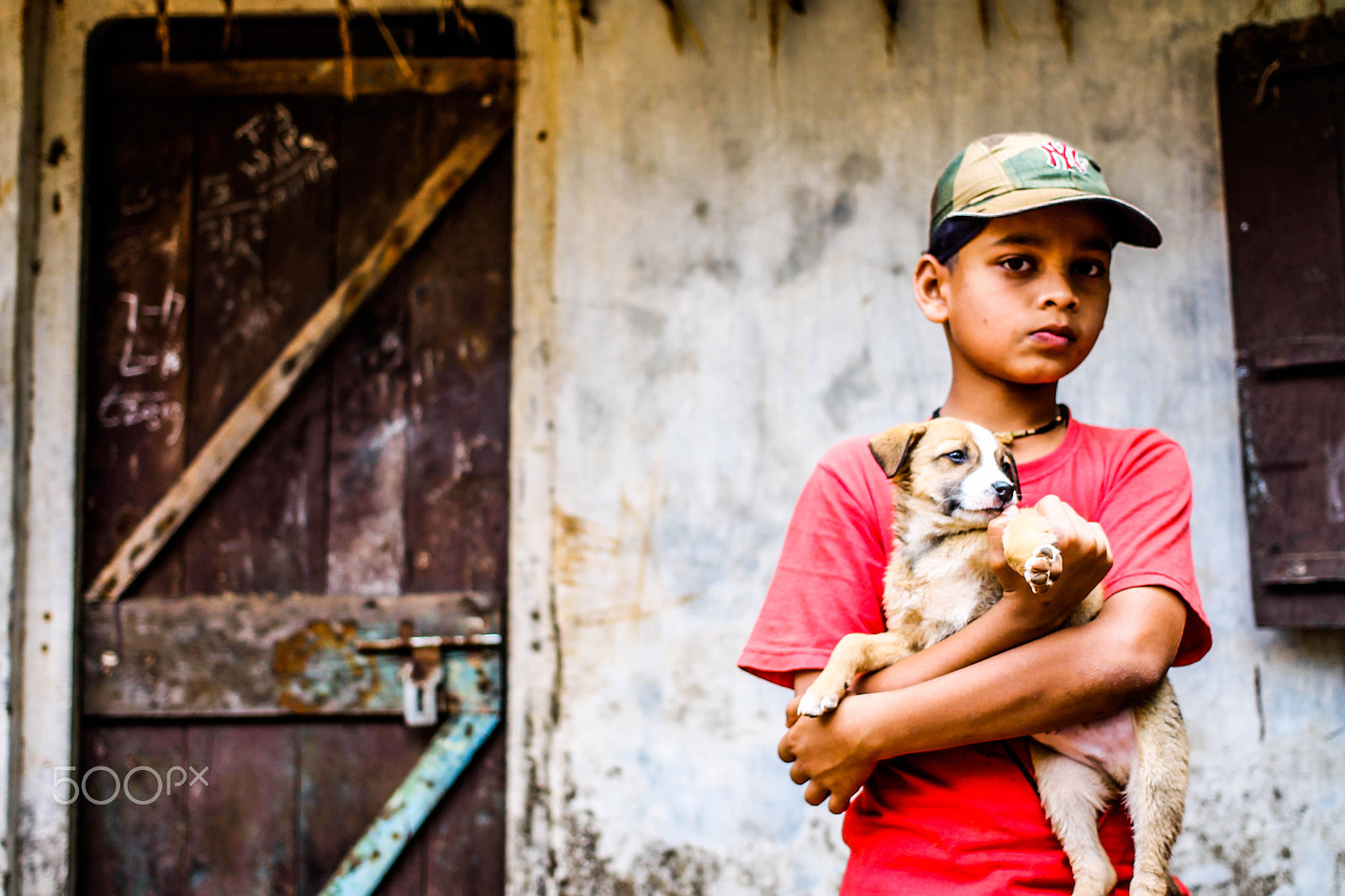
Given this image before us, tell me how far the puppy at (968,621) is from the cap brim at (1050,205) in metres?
0.34

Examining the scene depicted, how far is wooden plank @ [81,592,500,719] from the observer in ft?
11.0

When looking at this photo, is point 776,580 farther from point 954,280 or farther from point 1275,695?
point 1275,695

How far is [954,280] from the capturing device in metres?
1.62

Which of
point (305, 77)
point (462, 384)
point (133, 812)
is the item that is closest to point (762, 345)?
point (462, 384)

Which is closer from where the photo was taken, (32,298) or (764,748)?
(764,748)

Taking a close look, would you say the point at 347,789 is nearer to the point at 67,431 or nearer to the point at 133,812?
the point at 133,812

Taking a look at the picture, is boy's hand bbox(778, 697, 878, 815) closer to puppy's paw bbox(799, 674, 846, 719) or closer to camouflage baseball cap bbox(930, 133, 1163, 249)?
puppy's paw bbox(799, 674, 846, 719)

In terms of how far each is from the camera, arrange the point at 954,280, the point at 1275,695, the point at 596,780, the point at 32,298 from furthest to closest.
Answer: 1. the point at 32,298
2. the point at 596,780
3. the point at 1275,695
4. the point at 954,280

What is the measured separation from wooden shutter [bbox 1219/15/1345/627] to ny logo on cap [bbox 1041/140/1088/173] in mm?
1751

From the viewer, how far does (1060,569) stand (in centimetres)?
123

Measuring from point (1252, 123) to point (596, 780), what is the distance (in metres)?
2.93

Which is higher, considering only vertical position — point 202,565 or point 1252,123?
point 1252,123

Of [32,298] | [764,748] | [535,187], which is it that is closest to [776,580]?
[764,748]

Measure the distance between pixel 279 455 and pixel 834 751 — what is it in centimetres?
273
